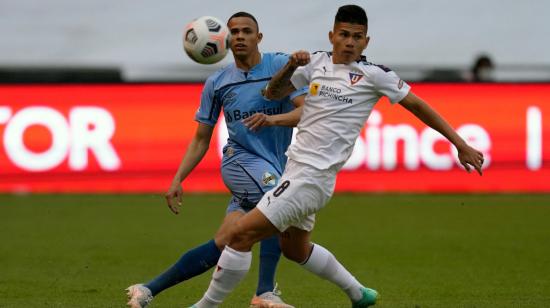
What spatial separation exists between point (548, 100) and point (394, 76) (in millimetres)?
11444

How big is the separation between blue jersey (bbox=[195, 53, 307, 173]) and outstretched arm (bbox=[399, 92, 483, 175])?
1271mm

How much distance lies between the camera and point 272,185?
8586 mm

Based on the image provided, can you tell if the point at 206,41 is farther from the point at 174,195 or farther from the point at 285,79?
the point at 174,195

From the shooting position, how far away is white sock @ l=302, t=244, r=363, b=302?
834 centimetres

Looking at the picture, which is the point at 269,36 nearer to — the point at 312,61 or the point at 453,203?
the point at 453,203

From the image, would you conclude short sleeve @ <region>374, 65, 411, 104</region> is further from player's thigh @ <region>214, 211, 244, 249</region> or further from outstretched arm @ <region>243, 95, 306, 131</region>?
player's thigh @ <region>214, 211, 244, 249</region>

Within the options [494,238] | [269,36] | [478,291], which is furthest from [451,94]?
[478,291]

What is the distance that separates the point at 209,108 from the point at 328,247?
4580mm

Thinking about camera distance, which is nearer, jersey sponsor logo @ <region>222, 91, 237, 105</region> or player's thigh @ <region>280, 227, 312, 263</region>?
player's thigh @ <region>280, 227, 312, 263</region>

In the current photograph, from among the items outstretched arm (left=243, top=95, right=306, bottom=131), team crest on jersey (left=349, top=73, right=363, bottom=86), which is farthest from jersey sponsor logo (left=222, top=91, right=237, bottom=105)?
team crest on jersey (left=349, top=73, right=363, bottom=86)

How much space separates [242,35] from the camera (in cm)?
852

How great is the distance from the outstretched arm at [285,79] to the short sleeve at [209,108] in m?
0.69

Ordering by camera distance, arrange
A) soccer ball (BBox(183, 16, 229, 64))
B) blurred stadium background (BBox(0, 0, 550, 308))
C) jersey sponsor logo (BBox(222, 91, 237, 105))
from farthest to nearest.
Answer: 1. blurred stadium background (BBox(0, 0, 550, 308))
2. jersey sponsor logo (BBox(222, 91, 237, 105))
3. soccer ball (BBox(183, 16, 229, 64))

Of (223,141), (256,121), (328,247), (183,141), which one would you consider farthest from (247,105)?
(183,141)
